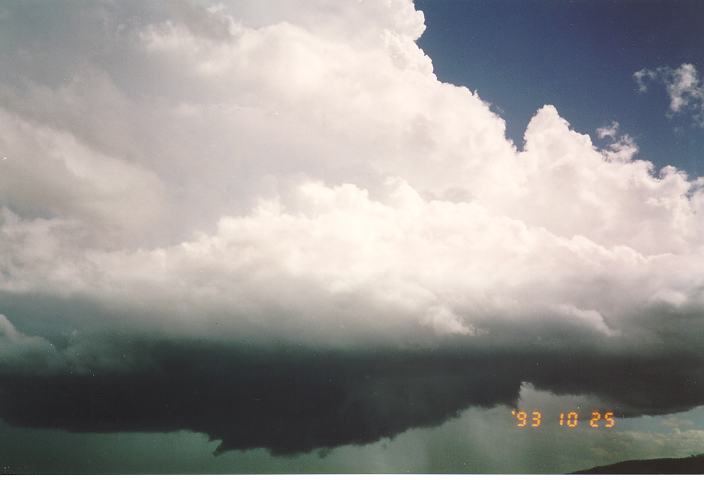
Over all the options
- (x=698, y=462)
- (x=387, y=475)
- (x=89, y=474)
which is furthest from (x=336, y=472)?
(x=698, y=462)

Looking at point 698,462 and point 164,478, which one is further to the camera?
point 698,462

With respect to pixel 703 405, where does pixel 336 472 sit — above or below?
below

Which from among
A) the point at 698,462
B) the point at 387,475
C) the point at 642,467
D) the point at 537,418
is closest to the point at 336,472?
the point at 387,475

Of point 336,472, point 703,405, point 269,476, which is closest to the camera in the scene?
point 269,476

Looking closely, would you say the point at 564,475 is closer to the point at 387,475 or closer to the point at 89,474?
the point at 387,475

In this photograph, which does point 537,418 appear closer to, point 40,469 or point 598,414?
point 598,414

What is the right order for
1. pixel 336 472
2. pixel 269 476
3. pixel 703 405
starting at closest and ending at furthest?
pixel 269 476 < pixel 336 472 < pixel 703 405
